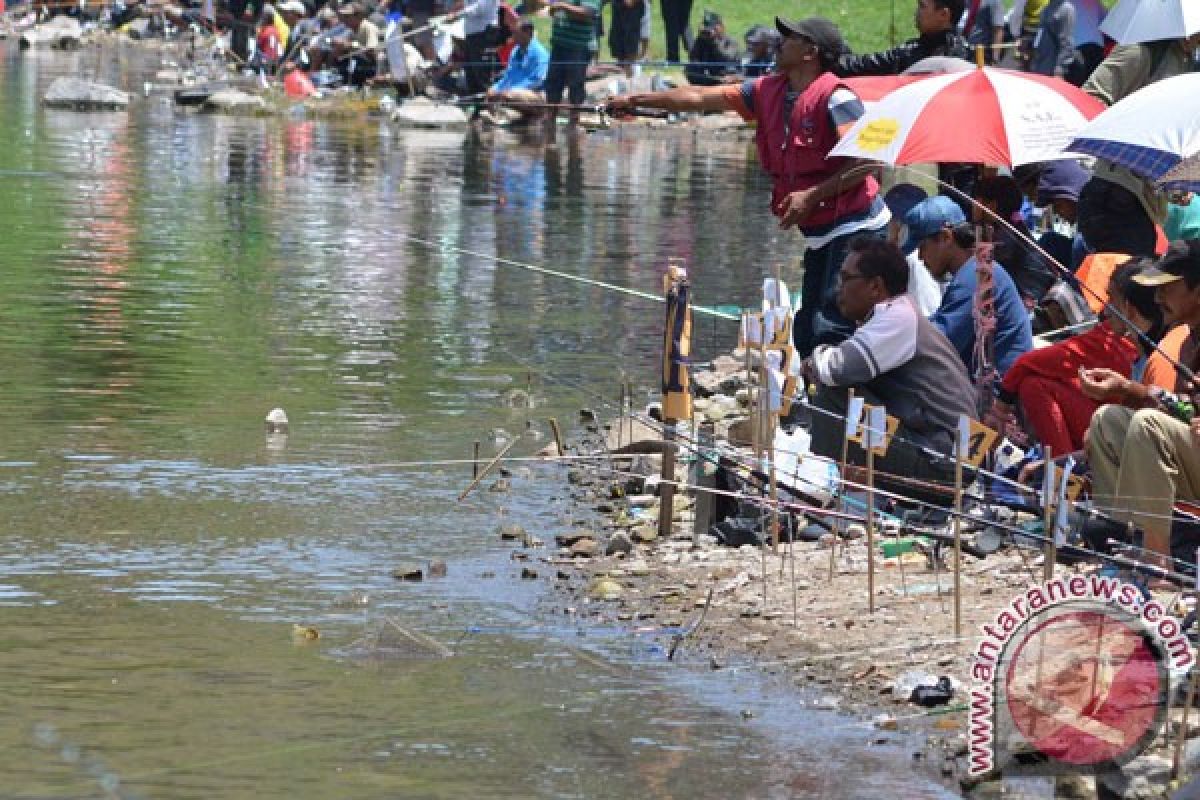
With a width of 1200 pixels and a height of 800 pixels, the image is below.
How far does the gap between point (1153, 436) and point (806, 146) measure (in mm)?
2864

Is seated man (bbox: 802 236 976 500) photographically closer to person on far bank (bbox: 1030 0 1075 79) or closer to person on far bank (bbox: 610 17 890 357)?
person on far bank (bbox: 610 17 890 357)

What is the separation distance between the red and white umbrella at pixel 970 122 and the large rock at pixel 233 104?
18441 millimetres

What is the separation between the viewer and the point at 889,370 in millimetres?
8242

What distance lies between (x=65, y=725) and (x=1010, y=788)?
2.35m

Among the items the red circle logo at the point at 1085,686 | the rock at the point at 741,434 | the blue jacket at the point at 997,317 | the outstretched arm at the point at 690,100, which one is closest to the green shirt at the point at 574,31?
the outstretched arm at the point at 690,100

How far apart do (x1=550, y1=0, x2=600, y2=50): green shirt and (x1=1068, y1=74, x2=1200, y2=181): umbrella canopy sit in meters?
Result: 17.9

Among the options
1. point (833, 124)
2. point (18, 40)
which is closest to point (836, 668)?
point (833, 124)

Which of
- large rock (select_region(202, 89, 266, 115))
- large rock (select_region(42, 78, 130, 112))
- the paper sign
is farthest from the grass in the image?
the paper sign

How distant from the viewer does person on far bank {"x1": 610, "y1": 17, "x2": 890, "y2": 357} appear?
30.8ft

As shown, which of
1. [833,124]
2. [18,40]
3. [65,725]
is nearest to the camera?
[65,725]

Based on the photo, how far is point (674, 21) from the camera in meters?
30.5

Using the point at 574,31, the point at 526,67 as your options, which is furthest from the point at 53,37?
the point at 574,31

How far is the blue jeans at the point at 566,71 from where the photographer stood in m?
26.7

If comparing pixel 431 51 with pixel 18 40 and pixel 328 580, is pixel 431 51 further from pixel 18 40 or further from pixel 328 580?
Answer: pixel 328 580
